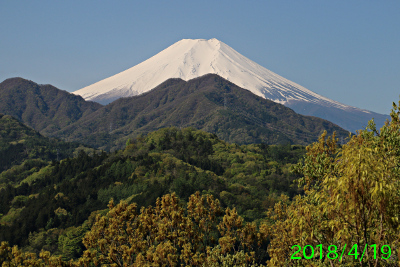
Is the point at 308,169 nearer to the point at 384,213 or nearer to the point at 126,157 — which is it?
the point at 384,213

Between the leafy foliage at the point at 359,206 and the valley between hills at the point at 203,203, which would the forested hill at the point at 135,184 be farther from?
the leafy foliage at the point at 359,206

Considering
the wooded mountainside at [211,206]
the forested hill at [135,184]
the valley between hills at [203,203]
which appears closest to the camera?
the wooded mountainside at [211,206]

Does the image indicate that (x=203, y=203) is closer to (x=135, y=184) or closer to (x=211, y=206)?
(x=211, y=206)

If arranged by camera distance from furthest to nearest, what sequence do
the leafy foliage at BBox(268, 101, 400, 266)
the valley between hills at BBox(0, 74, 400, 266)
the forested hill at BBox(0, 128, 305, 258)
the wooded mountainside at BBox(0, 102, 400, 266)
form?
the forested hill at BBox(0, 128, 305, 258) → the valley between hills at BBox(0, 74, 400, 266) → the wooded mountainside at BBox(0, 102, 400, 266) → the leafy foliage at BBox(268, 101, 400, 266)

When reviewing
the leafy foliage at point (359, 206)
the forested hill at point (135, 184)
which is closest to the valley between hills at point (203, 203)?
the leafy foliage at point (359, 206)

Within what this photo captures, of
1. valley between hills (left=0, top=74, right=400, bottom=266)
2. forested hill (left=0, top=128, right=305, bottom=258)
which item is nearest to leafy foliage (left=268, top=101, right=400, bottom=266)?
valley between hills (left=0, top=74, right=400, bottom=266)

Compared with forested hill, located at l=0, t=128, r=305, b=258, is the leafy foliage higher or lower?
higher

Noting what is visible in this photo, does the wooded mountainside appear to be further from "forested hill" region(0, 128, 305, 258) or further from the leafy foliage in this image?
"forested hill" region(0, 128, 305, 258)

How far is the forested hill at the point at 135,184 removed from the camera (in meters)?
92.9

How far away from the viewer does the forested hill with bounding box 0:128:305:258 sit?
92.9 meters

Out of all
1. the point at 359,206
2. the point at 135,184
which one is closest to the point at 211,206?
the point at 359,206

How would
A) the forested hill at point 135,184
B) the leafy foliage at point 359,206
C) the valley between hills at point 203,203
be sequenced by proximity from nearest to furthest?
the leafy foliage at point 359,206, the valley between hills at point 203,203, the forested hill at point 135,184

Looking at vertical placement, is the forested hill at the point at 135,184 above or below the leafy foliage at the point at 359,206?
below

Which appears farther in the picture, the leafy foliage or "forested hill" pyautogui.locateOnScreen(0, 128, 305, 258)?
"forested hill" pyautogui.locateOnScreen(0, 128, 305, 258)
